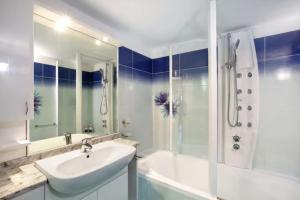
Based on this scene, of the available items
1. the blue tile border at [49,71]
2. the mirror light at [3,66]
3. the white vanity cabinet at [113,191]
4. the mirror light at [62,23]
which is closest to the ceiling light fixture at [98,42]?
the mirror light at [62,23]

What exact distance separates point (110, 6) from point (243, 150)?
7.50 feet

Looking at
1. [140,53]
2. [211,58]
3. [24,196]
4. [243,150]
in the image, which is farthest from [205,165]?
[140,53]

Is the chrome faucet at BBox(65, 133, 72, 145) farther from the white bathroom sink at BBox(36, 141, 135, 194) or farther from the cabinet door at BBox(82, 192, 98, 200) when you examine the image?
the cabinet door at BBox(82, 192, 98, 200)

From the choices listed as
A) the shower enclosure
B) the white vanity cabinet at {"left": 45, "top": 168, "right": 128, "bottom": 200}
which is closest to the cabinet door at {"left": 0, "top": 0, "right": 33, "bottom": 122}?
the white vanity cabinet at {"left": 45, "top": 168, "right": 128, "bottom": 200}

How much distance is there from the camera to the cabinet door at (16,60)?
896mm

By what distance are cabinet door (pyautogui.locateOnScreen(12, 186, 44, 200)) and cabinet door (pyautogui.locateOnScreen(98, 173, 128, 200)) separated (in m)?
0.42

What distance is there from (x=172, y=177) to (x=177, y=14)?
2016mm

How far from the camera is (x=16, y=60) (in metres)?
0.95

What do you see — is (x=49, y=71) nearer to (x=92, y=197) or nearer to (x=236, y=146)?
(x=92, y=197)

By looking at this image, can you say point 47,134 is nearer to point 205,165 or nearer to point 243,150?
point 205,165

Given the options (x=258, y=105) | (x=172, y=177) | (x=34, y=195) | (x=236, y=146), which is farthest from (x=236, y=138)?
(x=34, y=195)

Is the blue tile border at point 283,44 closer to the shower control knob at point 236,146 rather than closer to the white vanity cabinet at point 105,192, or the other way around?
the shower control knob at point 236,146

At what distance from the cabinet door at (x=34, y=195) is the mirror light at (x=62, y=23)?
1.35 m

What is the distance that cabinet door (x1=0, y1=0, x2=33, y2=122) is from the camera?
90cm
